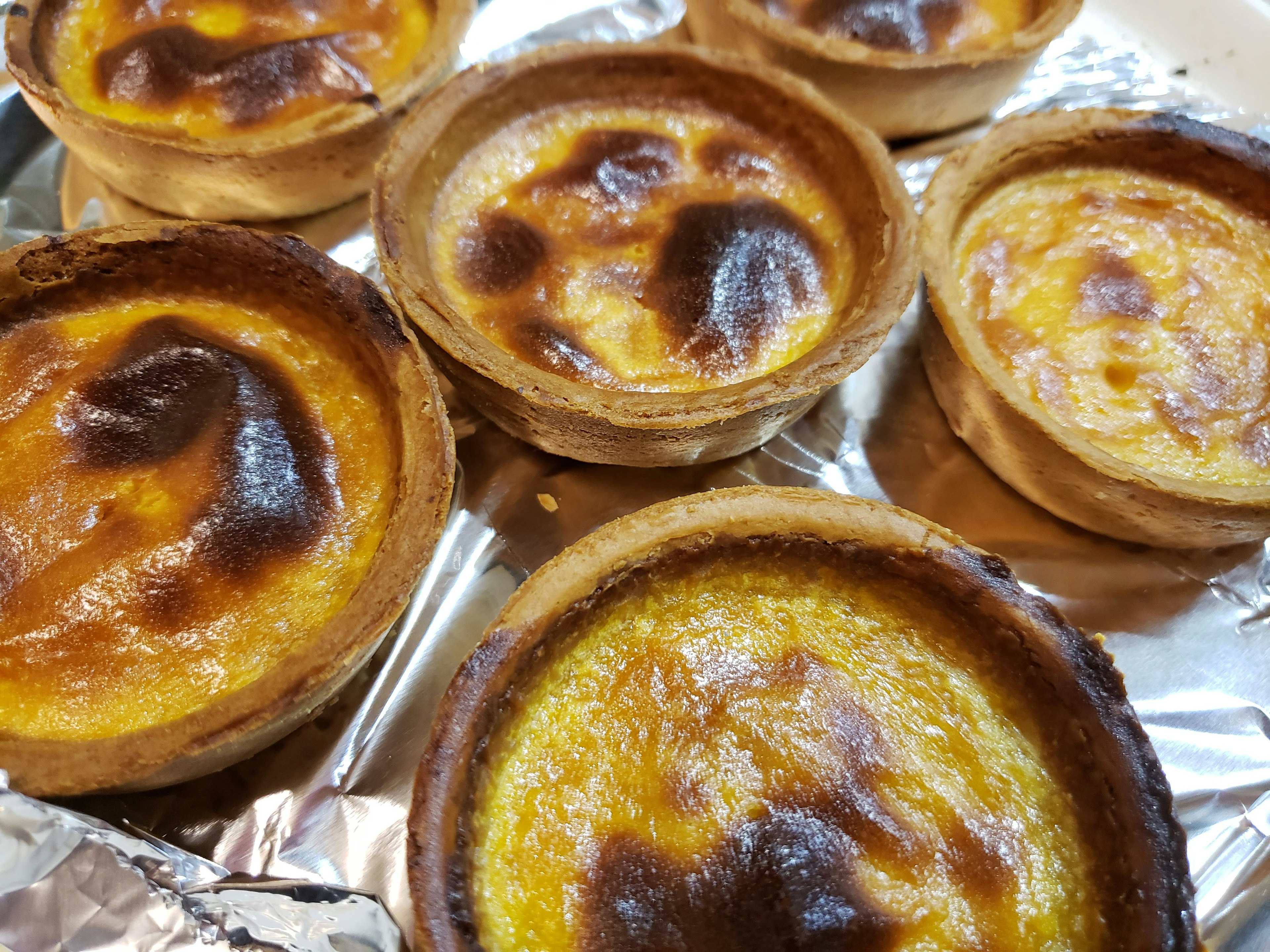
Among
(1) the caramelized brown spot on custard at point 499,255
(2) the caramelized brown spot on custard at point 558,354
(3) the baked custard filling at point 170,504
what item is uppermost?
(1) the caramelized brown spot on custard at point 499,255

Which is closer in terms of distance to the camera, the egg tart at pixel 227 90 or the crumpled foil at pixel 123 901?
the crumpled foil at pixel 123 901

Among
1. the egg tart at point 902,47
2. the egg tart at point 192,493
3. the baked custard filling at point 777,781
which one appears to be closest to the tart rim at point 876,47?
the egg tart at point 902,47

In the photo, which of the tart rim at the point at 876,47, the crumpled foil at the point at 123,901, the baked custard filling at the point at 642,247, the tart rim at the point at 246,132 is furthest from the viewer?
the tart rim at the point at 876,47

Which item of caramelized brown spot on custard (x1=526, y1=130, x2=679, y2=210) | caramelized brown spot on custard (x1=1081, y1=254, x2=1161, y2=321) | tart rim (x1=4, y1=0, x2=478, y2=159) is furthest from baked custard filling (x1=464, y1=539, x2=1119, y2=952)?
tart rim (x1=4, y1=0, x2=478, y2=159)

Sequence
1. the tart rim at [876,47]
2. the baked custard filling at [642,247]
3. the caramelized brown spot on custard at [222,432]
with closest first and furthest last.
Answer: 1. the caramelized brown spot on custard at [222,432]
2. the baked custard filling at [642,247]
3. the tart rim at [876,47]

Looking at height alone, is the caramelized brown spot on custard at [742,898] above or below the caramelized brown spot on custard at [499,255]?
below

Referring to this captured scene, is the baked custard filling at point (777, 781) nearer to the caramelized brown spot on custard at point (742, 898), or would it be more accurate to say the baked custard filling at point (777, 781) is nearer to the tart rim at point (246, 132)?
the caramelized brown spot on custard at point (742, 898)

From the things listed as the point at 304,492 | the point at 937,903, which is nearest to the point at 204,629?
the point at 304,492

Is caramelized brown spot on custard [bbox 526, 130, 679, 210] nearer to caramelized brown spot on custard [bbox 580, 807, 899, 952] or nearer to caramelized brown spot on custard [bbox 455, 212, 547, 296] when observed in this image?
caramelized brown spot on custard [bbox 455, 212, 547, 296]

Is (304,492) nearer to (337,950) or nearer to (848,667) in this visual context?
(337,950)
